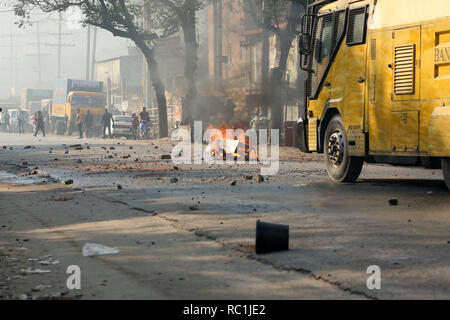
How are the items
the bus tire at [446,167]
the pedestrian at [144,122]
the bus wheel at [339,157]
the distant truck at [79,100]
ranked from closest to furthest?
the bus tire at [446,167] → the bus wheel at [339,157] → the pedestrian at [144,122] → the distant truck at [79,100]

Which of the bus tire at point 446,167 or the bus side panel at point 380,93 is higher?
the bus side panel at point 380,93

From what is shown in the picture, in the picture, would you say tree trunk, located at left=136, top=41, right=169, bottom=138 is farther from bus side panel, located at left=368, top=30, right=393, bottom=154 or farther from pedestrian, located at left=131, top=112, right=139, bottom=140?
bus side panel, located at left=368, top=30, right=393, bottom=154

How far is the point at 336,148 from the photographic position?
13.5 metres

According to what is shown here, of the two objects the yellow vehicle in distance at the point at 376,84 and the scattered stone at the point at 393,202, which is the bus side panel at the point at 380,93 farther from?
the scattered stone at the point at 393,202

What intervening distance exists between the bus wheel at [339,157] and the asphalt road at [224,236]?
14.1 inches

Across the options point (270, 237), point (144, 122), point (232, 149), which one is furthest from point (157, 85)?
point (270, 237)

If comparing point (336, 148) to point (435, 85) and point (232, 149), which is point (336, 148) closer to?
point (435, 85)

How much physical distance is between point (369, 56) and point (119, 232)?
6288 millimetres

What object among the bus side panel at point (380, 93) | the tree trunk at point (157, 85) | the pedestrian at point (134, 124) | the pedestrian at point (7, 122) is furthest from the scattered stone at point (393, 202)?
the pedestrian at point (7, 122)

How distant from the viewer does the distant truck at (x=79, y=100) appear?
177 feet

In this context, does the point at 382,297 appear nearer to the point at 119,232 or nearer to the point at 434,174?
the point at 119,232

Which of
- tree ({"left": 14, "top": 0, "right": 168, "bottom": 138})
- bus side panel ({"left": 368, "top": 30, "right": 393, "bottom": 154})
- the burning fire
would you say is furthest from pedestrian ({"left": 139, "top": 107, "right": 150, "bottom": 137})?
bus side panel ({"left": 368, "top": 30, "right": 393, "bottom": 154})

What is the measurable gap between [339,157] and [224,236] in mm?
6275
